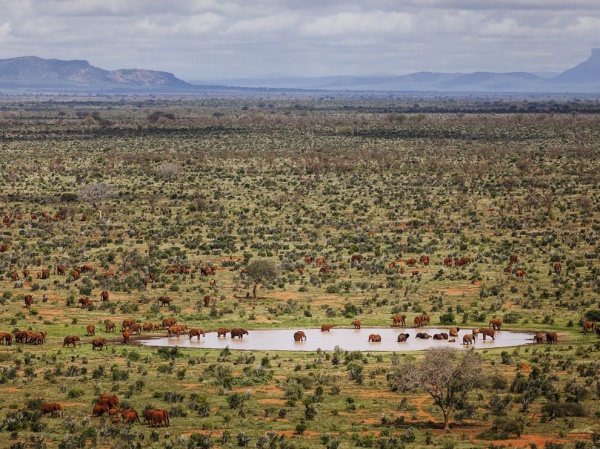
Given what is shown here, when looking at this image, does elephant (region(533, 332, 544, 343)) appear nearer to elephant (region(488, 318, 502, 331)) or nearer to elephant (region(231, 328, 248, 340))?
→ elephant (region(488, 318, 502, 331))

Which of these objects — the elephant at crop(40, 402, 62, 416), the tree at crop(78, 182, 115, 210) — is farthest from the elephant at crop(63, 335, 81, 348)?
the tree at crop(78, 182, 115, 210)

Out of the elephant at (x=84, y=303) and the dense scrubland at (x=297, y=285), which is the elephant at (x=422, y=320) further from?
the elephant at (x=84, y=303)

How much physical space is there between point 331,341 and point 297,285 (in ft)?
41.5

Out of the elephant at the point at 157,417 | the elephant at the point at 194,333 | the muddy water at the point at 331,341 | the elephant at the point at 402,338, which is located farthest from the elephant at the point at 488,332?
the elephant at the point at 157,417

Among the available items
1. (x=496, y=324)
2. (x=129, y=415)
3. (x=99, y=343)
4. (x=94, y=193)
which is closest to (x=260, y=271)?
(x=496, y=324)

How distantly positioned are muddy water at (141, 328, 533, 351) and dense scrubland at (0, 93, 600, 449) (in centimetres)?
103

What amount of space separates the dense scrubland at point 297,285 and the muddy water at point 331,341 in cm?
103

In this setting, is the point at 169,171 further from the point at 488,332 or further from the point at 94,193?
the point at 488,332

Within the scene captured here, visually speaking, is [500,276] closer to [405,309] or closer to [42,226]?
[405,309]

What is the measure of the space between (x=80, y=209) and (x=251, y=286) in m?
31.3

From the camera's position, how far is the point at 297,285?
186 ft

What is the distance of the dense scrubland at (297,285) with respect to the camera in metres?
30.7

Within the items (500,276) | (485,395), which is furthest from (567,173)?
(485,395)

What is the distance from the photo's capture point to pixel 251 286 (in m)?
55.8
